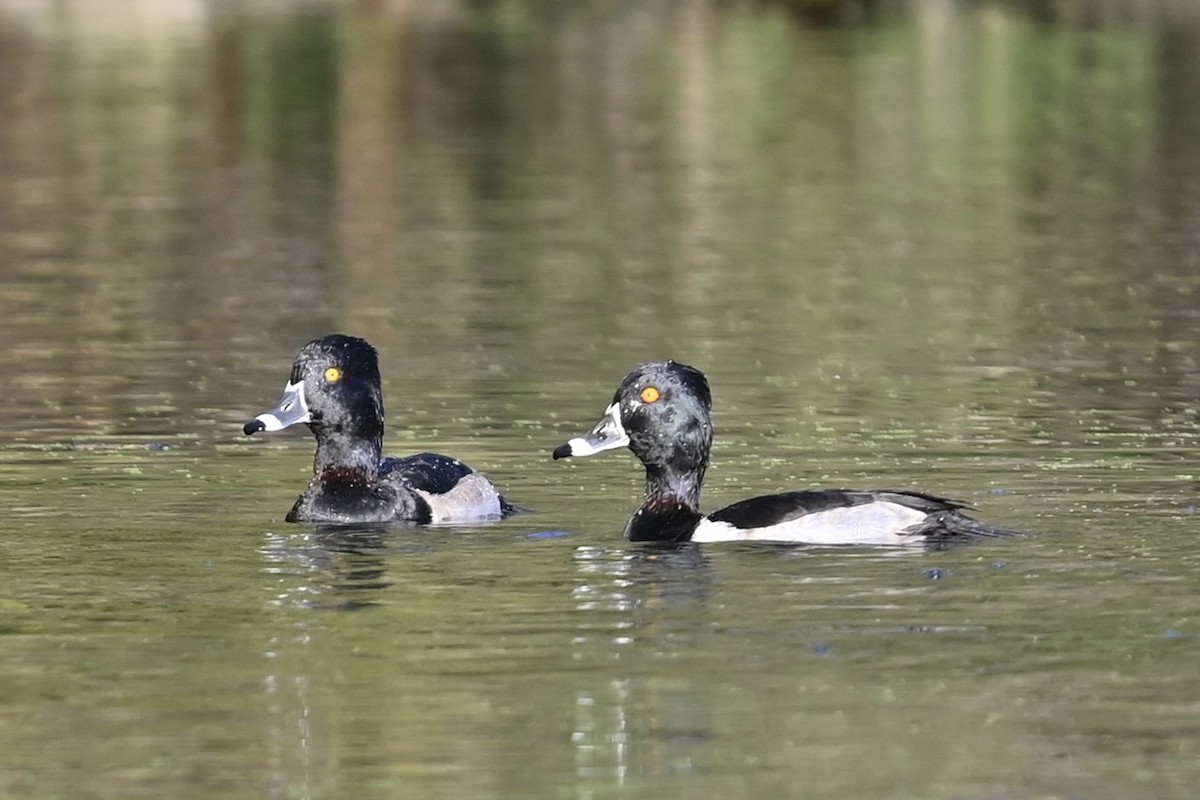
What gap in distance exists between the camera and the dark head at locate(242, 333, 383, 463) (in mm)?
15539

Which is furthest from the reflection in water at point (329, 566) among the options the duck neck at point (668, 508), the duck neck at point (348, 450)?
the duck neck at point (668, 508)

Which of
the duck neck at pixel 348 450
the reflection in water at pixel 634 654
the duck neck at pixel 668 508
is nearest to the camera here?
the reflection in water at pixel 634 654


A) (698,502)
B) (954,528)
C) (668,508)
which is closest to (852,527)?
(954,528)

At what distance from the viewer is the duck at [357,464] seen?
49.8 feet

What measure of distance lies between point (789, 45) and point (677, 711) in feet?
213

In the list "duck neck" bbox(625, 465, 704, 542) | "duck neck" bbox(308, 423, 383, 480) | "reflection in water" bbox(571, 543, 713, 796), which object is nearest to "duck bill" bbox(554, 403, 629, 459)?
"duck neck" bbox(625, 465, 704, 542)

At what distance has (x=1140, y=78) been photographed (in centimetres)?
5894

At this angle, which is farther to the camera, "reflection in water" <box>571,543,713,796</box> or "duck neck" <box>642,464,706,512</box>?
"duck neck" <box>642,464,706,512</box>

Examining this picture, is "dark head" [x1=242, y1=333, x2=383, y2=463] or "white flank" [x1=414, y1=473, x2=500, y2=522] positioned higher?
"dark head" [x1=242, y1=333, x2=383, y2=463]

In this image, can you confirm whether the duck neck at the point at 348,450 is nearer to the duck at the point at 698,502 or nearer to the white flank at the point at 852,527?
the duck at the point at 698,502

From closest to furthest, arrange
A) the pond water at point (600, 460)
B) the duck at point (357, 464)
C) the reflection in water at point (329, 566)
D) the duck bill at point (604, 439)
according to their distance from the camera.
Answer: the pond water at point (600, 460), the reflection in water at point (329, 566), the duck bill at point (604, 439), the duck at point (357, 464)

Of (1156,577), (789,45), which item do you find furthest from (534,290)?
(789,45)

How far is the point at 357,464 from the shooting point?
1545 cm

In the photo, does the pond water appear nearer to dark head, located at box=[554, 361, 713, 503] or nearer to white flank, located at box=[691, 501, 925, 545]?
white flank, located at box=[691, 501, 925, 545]
